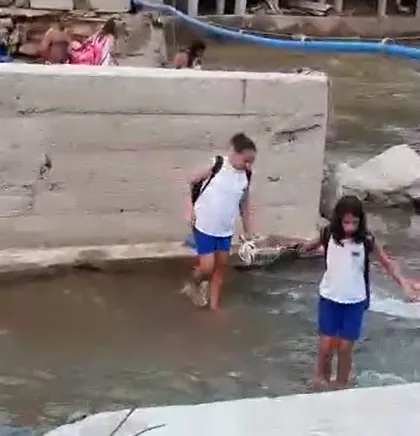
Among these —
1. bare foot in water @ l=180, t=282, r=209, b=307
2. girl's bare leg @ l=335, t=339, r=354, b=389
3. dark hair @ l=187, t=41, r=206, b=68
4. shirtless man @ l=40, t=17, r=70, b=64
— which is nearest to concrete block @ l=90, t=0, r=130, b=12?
dark hair @ l=187, t=41, r=206, b=68

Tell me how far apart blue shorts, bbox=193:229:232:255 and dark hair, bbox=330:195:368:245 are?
151 cm

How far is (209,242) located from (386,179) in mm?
3489

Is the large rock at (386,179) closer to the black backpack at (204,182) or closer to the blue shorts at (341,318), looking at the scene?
the black backpack at (204,182)

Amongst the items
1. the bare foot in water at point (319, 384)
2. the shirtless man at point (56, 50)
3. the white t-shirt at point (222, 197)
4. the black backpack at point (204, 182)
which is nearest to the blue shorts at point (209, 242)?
the white t-shirt at point (222, 197)

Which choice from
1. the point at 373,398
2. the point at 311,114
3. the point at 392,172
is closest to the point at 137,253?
the point at 311,114

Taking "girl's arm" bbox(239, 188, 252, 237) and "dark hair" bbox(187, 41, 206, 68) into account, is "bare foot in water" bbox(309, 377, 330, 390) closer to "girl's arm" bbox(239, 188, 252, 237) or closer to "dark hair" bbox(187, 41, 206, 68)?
"girl's arm" bbox(239, 188, 252, 237)

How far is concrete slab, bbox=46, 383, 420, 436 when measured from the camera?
14.0 feet

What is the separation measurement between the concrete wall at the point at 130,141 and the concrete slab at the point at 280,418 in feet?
13.6

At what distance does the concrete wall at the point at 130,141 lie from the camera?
27.1ft

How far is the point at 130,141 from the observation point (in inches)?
334

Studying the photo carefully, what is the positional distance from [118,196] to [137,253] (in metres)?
0.46

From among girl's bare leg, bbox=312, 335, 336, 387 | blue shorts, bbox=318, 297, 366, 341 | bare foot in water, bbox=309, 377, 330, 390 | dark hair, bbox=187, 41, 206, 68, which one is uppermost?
dark hair, bbox=187, 41, 206, 68

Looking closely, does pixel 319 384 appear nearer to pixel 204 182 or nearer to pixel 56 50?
pixel 204 182

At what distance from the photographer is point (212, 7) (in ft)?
84.2
